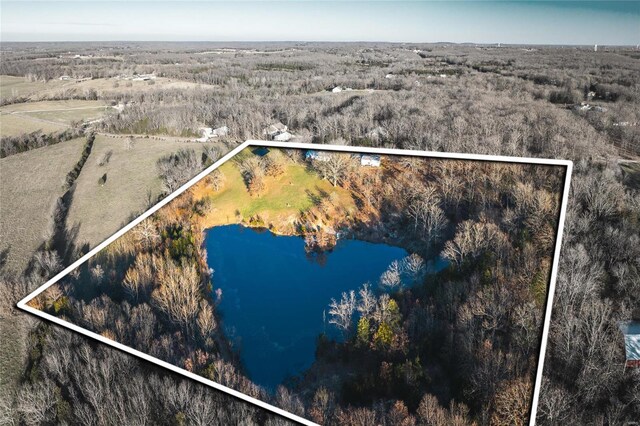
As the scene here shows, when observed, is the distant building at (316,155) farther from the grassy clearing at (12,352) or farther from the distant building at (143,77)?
the distant building at (143,77)

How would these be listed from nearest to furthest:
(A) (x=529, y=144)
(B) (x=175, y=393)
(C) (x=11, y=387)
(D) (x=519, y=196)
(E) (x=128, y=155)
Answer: (D) (x=519, y=196), (B) (x=175, y=393), (C) (x=11, y=387), (A) (x=529, y=144), (E) (x=128, y=155)

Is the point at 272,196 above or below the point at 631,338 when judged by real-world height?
above

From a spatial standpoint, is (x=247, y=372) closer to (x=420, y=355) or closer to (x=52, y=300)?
(x=420, y=355)

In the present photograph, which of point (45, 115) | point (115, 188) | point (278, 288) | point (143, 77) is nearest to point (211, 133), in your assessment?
point (115, 188)

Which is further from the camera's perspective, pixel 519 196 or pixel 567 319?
pixel 567 319

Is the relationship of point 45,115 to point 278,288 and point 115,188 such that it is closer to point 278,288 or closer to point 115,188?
point 115,188

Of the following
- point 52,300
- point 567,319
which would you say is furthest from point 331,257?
point 567,319

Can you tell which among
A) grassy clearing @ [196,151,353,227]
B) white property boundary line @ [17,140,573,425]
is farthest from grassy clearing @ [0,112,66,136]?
grassy clearing @ [196,151,353,227]

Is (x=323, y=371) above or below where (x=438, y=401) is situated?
above

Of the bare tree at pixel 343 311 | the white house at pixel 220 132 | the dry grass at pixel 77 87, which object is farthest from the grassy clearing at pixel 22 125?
the bare tree at pixel 343 311
